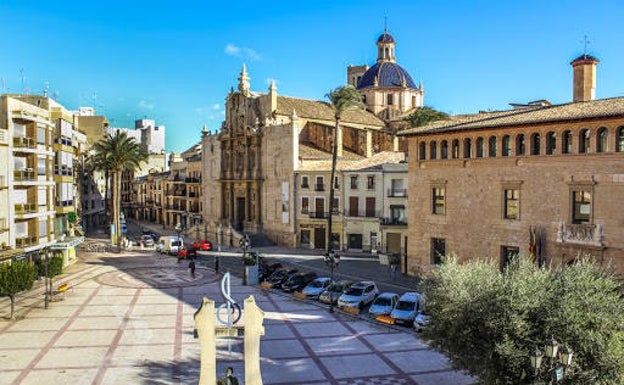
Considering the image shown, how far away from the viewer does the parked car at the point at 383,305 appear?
29.2 metres

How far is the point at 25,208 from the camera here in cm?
3738

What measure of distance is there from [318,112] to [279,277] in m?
34.2

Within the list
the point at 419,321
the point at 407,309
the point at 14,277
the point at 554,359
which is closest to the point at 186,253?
the point at 14,277

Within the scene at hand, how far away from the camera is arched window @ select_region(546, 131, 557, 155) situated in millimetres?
29913

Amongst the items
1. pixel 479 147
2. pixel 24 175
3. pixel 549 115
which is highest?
pixel 549 115

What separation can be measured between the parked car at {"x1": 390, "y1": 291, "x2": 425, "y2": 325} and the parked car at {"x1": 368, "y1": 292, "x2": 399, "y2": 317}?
2.46ft

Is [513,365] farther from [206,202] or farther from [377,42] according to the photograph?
[377,42]

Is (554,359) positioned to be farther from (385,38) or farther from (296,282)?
(385,38)

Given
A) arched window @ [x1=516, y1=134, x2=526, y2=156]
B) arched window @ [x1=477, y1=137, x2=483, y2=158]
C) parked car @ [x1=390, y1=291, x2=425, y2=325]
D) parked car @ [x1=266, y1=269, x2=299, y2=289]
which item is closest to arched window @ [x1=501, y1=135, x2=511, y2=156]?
arched window @ [x1=516, y1=134, x2=526, y2=156]

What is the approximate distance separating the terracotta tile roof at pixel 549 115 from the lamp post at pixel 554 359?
16736 millimetres

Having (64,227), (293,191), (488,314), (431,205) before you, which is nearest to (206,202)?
(293,191)

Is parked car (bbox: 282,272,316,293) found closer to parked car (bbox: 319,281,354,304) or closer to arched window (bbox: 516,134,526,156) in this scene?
parked car (bbox: 319,281,354,304)

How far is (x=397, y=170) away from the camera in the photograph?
4941 centimetres

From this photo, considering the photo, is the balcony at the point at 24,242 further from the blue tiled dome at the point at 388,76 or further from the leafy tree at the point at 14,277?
the blue tiled dome at the point at 388,76
